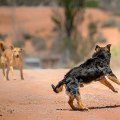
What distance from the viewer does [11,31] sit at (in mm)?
53750

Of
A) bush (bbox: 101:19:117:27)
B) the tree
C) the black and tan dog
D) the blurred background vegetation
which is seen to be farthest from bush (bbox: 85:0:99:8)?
the black and tan dog

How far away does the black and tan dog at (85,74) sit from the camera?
35.7 ft

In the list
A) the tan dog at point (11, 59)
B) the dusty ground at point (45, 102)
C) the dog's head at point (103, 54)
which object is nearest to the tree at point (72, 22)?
the tan dog at point (11, 59)

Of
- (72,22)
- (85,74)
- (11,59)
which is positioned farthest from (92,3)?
(85,74)

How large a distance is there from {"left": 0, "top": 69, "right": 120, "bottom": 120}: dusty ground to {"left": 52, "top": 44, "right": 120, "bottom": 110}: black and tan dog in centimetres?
33

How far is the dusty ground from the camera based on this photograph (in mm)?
10219

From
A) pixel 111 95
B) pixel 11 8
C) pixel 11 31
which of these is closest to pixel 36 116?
pixel 111 95

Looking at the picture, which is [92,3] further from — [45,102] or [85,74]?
[85,74]

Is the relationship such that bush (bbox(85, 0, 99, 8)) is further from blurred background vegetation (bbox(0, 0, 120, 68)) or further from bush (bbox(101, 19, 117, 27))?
bush (bbox(101, 19, 117, 27))

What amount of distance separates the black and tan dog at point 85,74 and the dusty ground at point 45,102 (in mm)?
327

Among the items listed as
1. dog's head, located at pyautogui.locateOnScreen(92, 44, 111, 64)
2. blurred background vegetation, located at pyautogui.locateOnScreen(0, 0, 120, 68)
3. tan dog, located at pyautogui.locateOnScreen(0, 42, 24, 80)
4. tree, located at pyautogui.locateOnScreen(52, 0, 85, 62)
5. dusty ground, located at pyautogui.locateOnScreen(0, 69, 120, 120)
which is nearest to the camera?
dusty ground, located at pyautogui.locateOnScreen(0, 69, 120, 120)

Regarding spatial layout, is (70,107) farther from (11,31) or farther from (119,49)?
(11,31)

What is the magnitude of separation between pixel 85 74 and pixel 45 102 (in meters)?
1.22

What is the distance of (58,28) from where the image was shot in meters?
45.4
